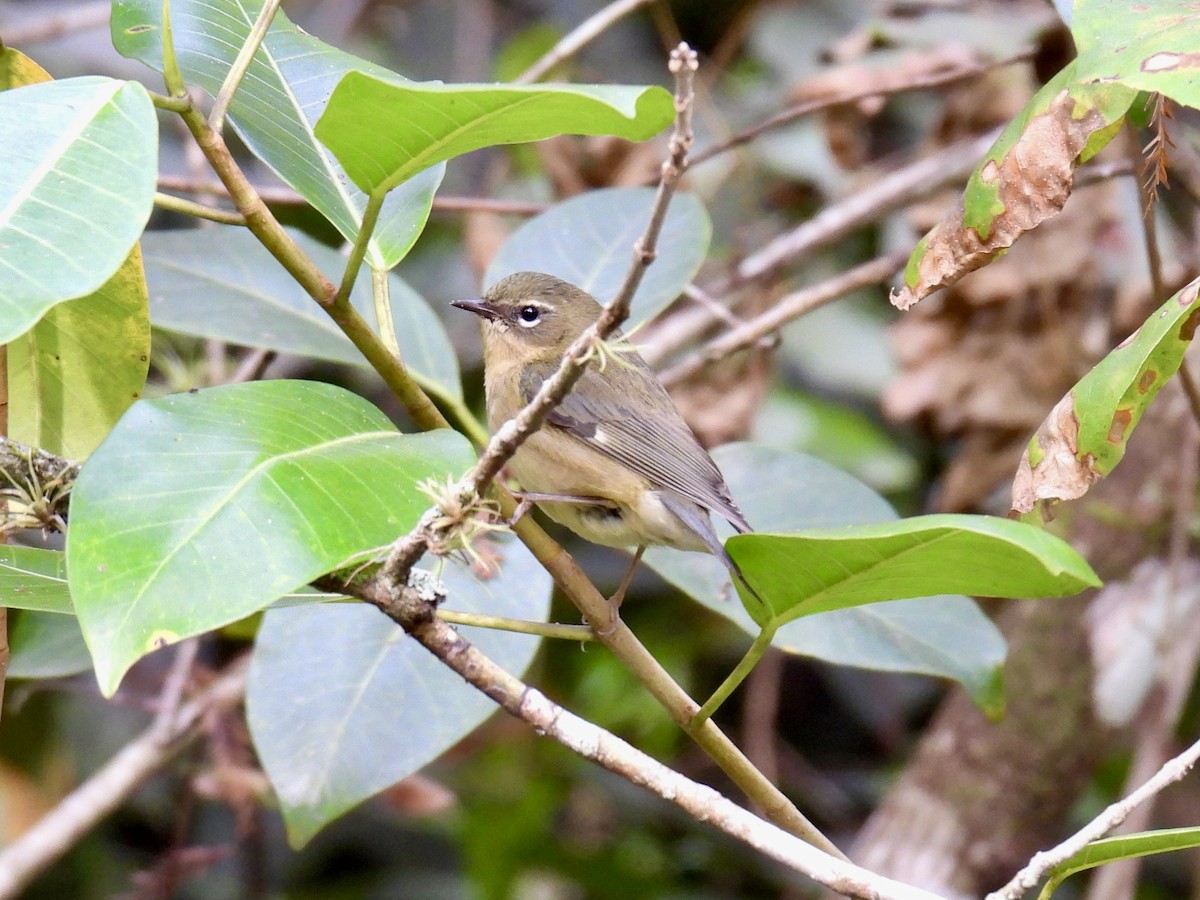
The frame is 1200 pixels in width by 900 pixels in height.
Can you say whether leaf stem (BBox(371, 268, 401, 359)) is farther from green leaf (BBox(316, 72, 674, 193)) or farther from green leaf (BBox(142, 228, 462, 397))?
green leaf (BBox(142, 228, 462, 397))

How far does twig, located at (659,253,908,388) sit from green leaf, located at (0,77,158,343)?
2.11m

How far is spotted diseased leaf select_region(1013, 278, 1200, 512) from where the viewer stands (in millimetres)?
1751

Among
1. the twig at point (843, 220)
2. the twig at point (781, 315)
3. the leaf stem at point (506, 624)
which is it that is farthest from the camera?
the twig at point (843, 220)

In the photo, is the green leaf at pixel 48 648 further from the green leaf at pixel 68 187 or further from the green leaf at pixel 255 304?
the green leaf at pixel 68 187

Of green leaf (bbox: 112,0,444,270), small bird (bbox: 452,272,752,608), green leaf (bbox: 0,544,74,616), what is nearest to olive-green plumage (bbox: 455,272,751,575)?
small bird (bbox: 452,272,752,608)

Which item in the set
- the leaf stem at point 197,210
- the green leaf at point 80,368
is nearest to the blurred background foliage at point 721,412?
the green leaf at point 80,368

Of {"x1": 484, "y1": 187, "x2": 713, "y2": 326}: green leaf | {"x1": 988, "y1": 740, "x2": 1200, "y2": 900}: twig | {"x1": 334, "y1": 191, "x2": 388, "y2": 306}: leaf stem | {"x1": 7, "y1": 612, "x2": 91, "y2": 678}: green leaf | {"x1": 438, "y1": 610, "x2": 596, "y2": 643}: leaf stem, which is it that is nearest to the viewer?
{"x1": 988, "y1": 740, "x2": 1200, "y2": 900}: twig

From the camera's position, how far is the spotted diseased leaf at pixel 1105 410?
5.74ft

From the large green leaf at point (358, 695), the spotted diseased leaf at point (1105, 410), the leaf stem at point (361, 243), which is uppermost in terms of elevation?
the spotted diseased leaf at point (1105, 410)

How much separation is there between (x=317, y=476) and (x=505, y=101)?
54 centimetres

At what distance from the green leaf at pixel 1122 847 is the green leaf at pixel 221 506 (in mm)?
971

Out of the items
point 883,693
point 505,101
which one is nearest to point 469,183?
point 883,693

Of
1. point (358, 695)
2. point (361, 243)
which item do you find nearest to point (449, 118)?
point (361, 243)

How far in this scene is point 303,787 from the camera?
2439 mm
